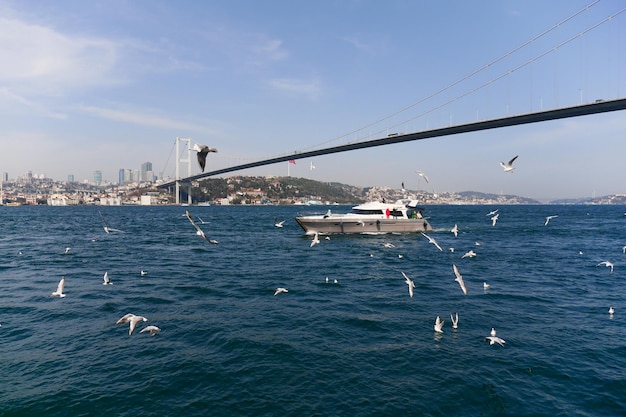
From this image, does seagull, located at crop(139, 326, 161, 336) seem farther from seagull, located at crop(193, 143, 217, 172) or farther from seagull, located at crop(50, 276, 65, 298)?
seagull, located at crop(193, 143, 217, 172)

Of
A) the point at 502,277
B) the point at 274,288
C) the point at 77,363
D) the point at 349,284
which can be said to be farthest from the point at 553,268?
the point at 77,363

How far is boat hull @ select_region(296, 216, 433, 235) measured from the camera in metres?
37.3

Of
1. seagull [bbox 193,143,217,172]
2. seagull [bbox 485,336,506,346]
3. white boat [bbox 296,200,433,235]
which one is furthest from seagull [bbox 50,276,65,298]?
white boat [bbox 296,200,433,235]

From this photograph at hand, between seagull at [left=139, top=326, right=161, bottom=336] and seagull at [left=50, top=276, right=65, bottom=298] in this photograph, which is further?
seagull at [left=50, top=276, right=65, bottom=298]

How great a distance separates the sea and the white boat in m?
15.4

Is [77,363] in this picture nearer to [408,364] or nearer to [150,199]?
[408,364]

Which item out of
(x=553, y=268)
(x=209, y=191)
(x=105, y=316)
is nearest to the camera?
(x=105, y=316)

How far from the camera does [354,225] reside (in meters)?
38.0

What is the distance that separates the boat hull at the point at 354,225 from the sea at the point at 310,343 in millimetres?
15318

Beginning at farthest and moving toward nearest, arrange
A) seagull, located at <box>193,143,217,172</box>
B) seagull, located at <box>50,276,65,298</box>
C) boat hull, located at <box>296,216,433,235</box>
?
boat hull, located at <box>296,216,433,235</box> < seagull, located at <box>50,276,65,298</box> < seagull, located at <box>193,143,217,172</box>

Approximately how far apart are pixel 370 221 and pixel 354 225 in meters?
1.90

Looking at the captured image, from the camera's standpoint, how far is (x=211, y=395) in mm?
7738

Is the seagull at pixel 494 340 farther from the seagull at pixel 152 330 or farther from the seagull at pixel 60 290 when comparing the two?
the seagull at pixel 60 290

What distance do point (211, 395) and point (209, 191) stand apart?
189 meters
